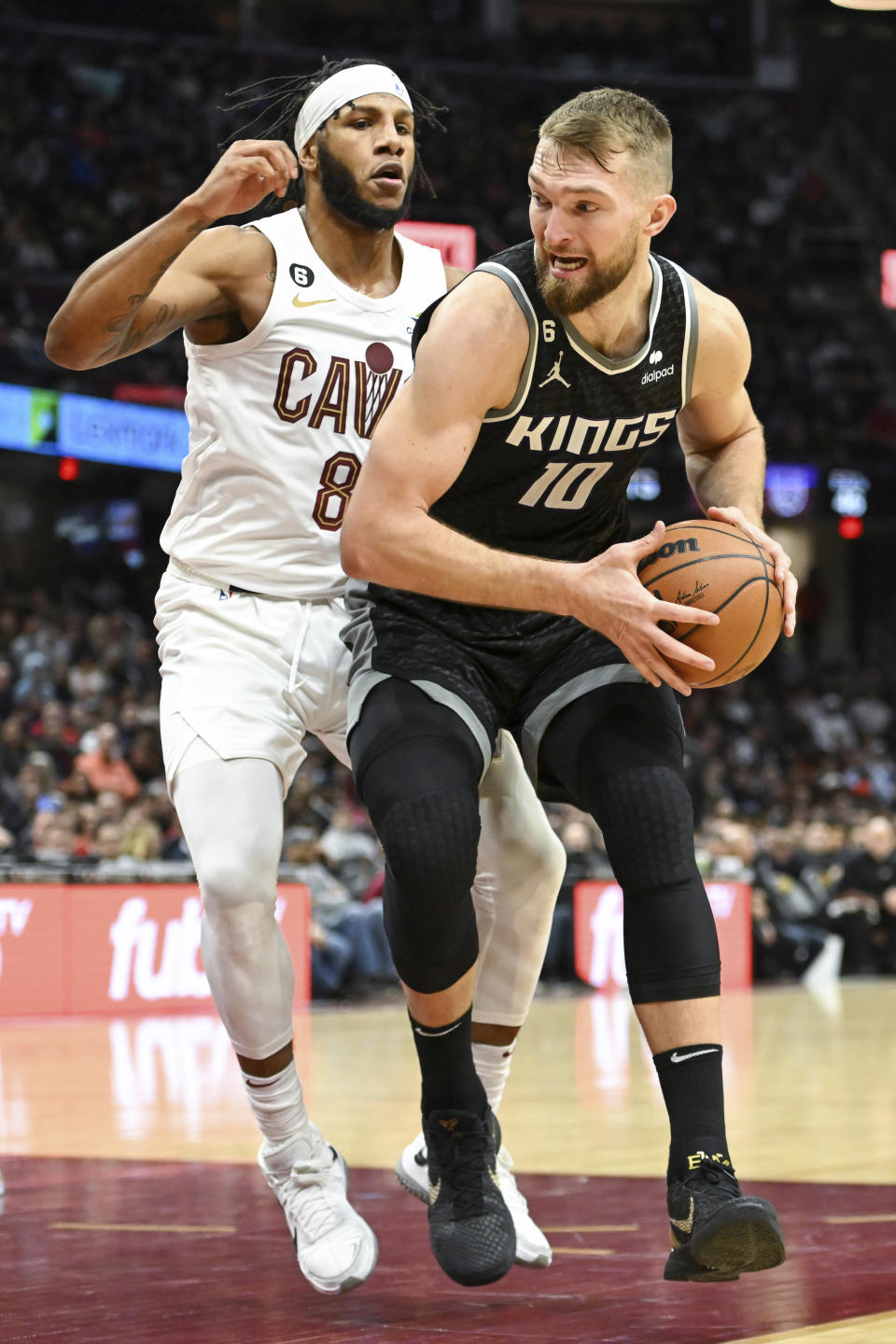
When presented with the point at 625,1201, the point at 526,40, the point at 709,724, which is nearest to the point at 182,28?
the point at 526,40

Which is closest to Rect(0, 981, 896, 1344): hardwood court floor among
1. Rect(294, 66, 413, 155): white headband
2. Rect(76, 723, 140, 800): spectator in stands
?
Rect(294, 66, 413, 155): white headband

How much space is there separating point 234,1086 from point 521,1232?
15.3 ft

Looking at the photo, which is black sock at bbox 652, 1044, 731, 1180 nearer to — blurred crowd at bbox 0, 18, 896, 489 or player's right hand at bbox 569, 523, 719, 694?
player's right hand at bbox 569, 523, 719, 694

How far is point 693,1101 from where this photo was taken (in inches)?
132

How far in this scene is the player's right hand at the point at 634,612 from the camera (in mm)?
3234

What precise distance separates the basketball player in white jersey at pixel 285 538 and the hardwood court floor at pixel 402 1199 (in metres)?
0.28

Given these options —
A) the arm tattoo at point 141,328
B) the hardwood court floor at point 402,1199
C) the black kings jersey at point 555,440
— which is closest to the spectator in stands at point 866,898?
the hardwood court floor at point 402,1199

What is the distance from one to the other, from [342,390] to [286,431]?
0.17m

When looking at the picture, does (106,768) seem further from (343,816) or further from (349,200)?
(349,200)

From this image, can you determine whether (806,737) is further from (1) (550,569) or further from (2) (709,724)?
(1) (550,569)

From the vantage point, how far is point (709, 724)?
22.8 m

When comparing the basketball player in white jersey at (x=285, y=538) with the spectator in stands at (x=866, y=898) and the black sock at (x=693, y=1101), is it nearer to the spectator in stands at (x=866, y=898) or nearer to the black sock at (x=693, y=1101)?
the black sock at (x=693, y=1101)

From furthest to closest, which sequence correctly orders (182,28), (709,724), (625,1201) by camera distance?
(182,28)
(709,724)
(625,1201)

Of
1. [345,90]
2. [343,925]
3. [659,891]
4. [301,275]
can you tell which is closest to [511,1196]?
[659,891]
